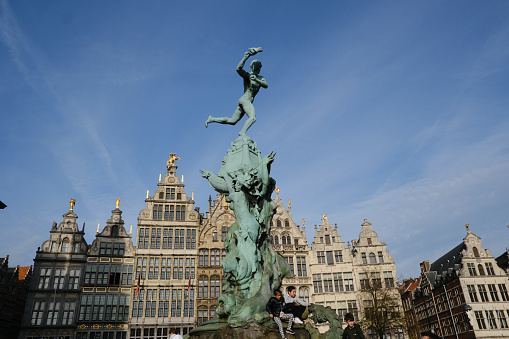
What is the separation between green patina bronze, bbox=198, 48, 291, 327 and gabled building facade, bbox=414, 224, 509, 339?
31.4 m

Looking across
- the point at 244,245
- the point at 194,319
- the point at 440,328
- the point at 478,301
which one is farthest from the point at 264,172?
the point at 440,328

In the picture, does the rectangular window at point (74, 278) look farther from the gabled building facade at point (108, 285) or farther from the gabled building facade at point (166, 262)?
the gabled building facade at point (166, 262)

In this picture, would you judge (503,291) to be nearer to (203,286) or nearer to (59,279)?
(203,286)

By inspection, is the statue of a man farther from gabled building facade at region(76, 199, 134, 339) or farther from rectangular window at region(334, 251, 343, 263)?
rectangular window at region(334, 251, 343, 263)

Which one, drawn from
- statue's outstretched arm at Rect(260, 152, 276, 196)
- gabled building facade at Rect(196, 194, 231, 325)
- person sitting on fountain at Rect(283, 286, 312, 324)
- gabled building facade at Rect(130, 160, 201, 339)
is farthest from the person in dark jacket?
gabled building facade at Rect(196, 194, 231, 325)

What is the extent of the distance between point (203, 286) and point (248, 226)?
966 inches

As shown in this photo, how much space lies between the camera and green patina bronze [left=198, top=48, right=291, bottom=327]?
13.1 m

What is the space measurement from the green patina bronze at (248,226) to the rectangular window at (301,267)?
2480cm

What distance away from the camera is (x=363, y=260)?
1651 inches

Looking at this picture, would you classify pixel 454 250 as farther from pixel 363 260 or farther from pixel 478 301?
pixel 363 260

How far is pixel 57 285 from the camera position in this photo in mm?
35188

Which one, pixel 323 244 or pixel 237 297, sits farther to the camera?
pixel 323 244

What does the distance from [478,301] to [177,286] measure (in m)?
31.5

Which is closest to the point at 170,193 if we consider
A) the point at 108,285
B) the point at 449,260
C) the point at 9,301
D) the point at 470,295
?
the point at 108,285
